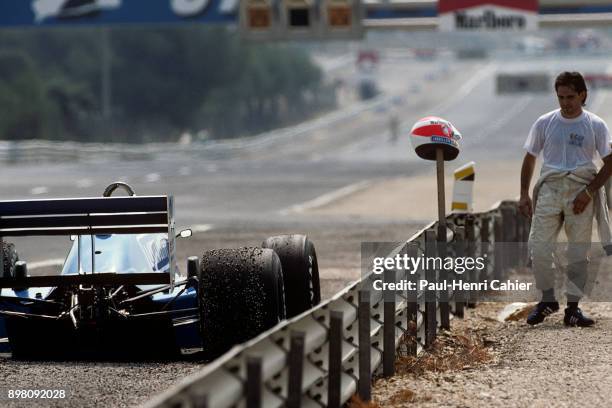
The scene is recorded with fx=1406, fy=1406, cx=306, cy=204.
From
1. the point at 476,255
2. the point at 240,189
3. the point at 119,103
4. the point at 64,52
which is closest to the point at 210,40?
the point at 119,103

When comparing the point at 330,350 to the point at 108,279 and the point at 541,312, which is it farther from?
the point at 541,312

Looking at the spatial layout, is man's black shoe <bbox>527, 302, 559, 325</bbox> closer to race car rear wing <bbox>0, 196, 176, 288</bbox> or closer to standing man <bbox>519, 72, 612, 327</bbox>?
standing man <bbox>519, 72, 612, 327</bbox>

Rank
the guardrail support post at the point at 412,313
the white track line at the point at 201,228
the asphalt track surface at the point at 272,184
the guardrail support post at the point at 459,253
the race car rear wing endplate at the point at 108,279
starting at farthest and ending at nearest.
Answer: the white track line at the point at 201,228
the guardrail support post at the point at 459,253
the race car rear wing endplate at the point at 108,279
the guardrail support post at the point at 412,313
the asphalt track surface at the point at 272,184

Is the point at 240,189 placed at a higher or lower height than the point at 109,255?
lower

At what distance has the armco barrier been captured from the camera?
4.98m

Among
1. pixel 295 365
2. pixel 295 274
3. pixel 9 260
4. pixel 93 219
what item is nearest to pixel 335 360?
pixel 295 365

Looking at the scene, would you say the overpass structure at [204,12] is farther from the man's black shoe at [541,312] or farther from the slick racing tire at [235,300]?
the slick racing tire at [235,300]

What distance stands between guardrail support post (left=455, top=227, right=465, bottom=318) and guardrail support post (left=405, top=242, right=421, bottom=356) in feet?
5.28

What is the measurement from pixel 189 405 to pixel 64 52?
349 feet

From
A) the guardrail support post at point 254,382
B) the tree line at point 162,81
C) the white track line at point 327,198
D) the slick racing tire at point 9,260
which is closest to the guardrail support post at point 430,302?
the slick racing tire at point 9,260

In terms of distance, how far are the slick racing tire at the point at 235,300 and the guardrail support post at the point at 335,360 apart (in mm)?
1944

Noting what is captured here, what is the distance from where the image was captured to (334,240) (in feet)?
67.4

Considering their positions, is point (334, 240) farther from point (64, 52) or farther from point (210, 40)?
point (64, 52)

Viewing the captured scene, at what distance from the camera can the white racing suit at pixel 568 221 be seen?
9625 millimetres
